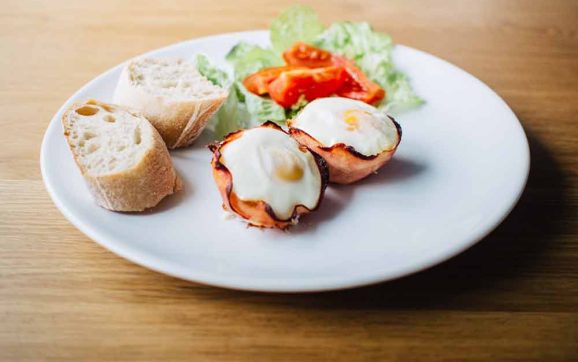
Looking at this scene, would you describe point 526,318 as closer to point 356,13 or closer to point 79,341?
point 79,341

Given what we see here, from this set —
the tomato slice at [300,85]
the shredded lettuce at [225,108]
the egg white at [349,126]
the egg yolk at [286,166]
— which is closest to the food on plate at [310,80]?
the tomato slice at [300,85]

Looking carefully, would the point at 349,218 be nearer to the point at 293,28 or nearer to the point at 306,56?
the point at 306,56

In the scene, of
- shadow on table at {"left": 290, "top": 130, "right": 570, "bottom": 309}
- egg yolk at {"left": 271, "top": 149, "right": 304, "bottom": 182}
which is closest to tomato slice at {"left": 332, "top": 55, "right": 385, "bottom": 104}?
shadow on table at {"left": 290, "top": 130, "right": 570, "bottom": 309}

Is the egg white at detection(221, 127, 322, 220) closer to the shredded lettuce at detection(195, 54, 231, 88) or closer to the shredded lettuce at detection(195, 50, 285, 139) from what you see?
the shredded lettuce at detection(195, 50, 285, 139)

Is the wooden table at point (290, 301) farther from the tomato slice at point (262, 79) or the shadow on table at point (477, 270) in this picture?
the tomato slice at point (262, 79)

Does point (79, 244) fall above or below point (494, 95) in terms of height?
below

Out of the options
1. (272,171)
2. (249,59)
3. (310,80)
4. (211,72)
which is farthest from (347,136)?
(249,59)

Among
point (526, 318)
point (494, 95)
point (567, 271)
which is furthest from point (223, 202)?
point (494, 95)
